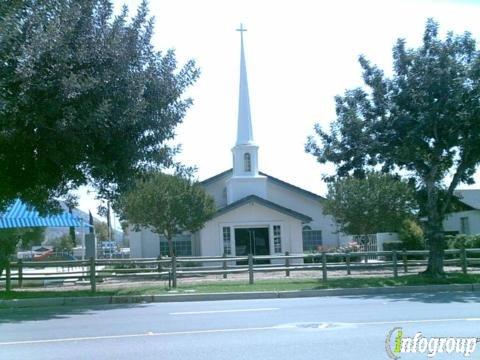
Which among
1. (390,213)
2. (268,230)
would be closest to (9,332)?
(268,230)

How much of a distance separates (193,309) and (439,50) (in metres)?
11.7

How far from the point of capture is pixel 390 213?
36.3 meters

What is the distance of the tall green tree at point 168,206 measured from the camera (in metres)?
31.2

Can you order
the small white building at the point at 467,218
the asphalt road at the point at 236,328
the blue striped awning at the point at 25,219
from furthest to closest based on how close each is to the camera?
the small white building at the point at 467,218, the blue striped awning at the point at 25,219, the asphalt road at the point at 236,328

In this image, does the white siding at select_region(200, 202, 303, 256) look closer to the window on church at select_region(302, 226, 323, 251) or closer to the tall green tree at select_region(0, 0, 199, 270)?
the window on church at select_region(302, 226, 323, 251)

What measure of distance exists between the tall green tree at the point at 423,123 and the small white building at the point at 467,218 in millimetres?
20679

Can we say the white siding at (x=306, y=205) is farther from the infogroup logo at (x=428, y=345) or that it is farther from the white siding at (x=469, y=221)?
the infogroup logo at (x=428, y=345)

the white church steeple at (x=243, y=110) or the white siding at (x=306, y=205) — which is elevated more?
the white church steeple at (x=243, y=110)

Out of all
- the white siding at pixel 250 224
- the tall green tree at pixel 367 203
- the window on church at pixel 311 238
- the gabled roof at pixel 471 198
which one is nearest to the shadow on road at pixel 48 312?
the white siding at pixel 250 224

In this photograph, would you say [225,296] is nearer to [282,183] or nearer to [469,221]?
[282,183]

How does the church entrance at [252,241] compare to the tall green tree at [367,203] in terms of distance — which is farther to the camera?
the tall green tree at [367,203]

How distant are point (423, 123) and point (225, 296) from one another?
8.13 meters

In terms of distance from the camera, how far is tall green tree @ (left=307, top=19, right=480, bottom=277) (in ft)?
64.9

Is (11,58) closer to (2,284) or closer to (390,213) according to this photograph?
(2,284)
